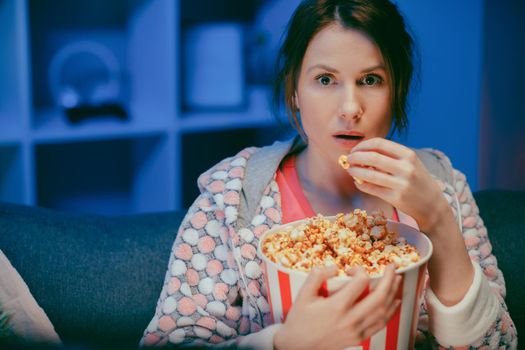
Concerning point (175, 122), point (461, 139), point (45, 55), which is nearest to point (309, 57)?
point (461, 139)

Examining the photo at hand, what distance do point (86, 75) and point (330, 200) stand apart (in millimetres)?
1329

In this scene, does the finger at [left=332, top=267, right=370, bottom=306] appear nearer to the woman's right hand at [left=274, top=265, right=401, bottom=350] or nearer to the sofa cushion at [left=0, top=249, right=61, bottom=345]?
the woman's right hand at [left=274, top=265, right=401, bottom=350]

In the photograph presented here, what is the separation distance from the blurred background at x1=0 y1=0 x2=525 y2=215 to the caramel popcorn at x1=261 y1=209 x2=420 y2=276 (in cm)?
101

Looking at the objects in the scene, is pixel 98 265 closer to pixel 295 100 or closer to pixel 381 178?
pixel 295 100

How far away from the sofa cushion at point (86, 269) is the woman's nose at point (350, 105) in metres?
0.53

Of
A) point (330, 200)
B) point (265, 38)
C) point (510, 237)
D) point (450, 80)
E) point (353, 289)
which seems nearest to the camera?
point (353, 289)

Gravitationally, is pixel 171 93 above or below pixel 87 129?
above

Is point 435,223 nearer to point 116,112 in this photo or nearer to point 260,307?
point 260,307

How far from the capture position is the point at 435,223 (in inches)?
36.4

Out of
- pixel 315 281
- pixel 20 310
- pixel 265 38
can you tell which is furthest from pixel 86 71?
pixel 315 281

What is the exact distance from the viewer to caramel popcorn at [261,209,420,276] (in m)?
0.79

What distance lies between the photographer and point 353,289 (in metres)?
0.71

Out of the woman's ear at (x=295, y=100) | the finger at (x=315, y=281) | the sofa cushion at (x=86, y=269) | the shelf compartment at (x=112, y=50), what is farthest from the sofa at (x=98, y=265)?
the shelf compartment at (x=112, y=50)

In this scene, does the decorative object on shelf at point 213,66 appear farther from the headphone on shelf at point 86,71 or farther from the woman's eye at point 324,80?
the woman's eye at point 324,80
